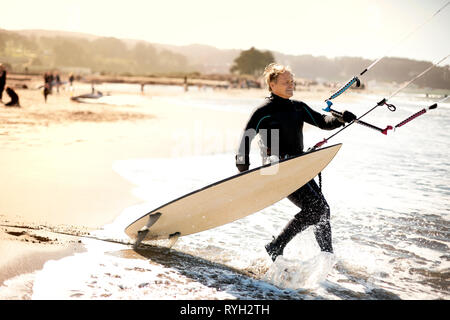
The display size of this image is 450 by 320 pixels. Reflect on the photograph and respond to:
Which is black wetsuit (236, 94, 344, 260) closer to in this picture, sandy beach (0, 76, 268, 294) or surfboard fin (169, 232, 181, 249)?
surfboard fin (169, 232, 181, 249)

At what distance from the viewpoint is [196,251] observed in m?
4.30

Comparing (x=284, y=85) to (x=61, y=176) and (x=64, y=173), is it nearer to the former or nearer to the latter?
(x=61, y=176)

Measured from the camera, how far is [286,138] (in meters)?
3.59

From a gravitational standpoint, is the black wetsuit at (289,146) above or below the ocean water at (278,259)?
above

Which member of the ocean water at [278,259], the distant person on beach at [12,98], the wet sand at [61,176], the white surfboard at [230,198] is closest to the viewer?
the ocean water at [278,259]

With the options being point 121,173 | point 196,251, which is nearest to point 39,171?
point 121,173

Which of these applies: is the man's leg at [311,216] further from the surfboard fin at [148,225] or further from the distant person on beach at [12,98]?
the distant person on beach at [12,98]

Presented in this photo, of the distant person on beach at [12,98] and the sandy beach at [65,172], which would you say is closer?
the sandy beach at [65,172]

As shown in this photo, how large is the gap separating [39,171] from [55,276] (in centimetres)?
406

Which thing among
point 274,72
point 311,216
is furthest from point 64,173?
point 311,216

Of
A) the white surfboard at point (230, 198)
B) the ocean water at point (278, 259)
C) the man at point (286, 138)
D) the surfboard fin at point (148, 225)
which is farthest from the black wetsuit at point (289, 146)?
the surfboard fin at point (148, 225)

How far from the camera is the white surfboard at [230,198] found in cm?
352
